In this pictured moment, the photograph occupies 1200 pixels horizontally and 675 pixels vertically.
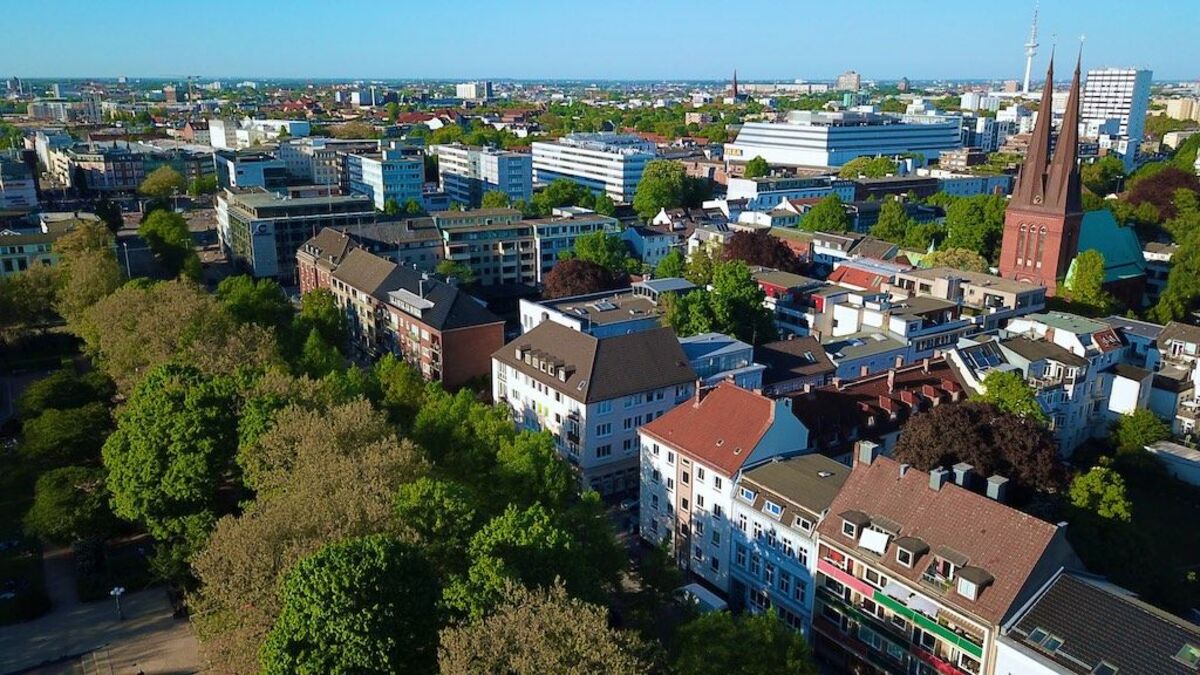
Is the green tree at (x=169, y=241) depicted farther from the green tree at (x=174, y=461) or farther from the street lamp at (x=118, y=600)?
the street lamp at (x=118, y=600)

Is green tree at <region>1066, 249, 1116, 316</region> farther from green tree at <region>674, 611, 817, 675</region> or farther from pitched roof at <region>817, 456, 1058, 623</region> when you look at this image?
green tree at <region>674, 611, 817, 675</region>

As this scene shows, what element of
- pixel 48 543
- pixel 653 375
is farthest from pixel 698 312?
pixel 48 543

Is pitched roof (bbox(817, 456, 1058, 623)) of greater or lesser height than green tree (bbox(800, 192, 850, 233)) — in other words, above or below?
below

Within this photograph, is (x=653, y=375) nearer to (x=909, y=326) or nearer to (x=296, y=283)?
(x=909, y=326)

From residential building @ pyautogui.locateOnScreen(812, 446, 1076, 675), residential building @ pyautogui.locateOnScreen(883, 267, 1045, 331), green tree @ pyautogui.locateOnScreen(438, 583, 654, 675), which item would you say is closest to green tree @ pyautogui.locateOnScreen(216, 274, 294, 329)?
green tree @ pyautogui.locateOnScreen(438, 583, 654, 675)

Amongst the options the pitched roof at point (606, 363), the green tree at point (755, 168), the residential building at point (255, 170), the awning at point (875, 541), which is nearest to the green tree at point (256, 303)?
the pitched roof at point (606, 363)

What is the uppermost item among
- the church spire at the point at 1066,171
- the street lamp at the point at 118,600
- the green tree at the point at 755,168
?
the church spire at the point at 1066,171
